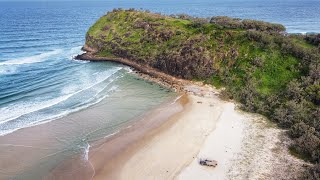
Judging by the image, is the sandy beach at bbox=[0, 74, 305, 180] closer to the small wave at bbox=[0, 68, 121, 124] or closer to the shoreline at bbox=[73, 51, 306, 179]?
the shoreline at bbox=[73, 51, 306, 179]

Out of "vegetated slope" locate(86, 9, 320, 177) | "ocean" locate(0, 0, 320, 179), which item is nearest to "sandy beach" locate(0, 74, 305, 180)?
"ocean" locate(0, 0, 320, 179)

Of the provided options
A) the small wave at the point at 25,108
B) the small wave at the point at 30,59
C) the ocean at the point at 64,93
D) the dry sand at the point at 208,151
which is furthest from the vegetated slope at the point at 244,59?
the small wave at the point at 25,108

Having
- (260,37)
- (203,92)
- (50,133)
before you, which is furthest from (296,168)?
(260,37)

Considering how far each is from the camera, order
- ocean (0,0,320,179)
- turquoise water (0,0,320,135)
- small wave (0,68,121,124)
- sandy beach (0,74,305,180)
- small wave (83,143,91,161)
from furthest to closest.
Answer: turquoise water (0,0,320,135), small wave (0,68,121,124), ocean (0,0,320,179), small wave (83,143,91,161), sandy beach (0,74,305,180)

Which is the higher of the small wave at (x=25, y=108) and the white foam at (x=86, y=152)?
the small wave at (x=25, y=108)

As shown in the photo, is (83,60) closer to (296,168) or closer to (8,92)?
(8,92)

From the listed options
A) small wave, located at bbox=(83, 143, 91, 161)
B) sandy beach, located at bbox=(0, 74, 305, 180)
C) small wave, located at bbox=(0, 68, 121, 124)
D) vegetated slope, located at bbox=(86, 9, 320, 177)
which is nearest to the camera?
sandy beach, located at bbox=(0, 74, 305, 180)

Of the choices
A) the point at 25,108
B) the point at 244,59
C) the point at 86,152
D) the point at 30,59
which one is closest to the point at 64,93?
the point at 25,108

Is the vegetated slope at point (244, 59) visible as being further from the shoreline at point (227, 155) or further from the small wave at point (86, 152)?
the small wave at point (86, 152)
